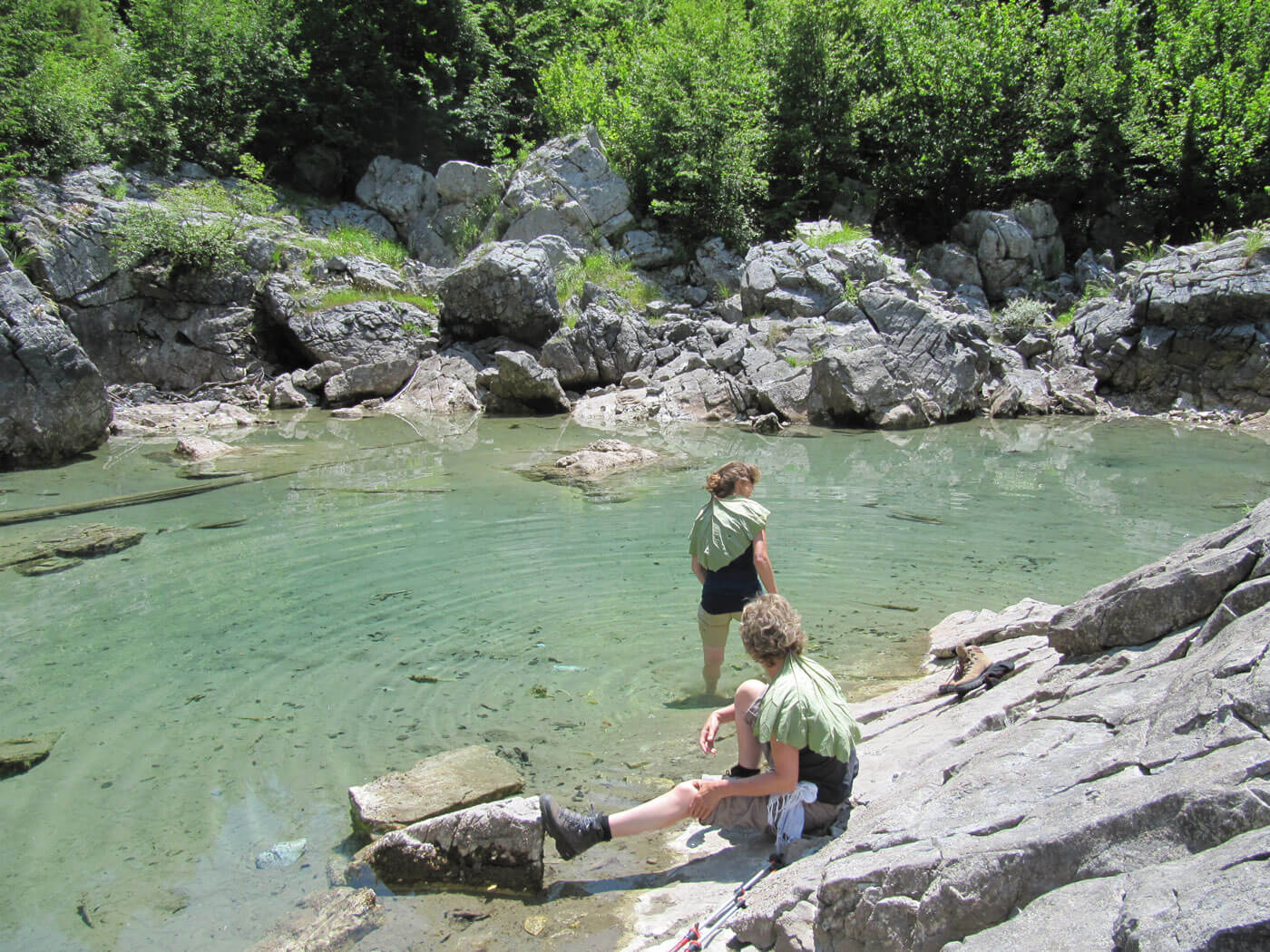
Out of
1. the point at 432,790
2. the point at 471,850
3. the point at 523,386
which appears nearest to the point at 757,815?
the point at 471,850

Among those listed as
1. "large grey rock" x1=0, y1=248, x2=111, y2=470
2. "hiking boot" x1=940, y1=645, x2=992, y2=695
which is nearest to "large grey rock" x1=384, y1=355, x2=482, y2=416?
"large grey rock" x1=0, y1=248, x2=111, y2=470

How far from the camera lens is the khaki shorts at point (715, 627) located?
611cm

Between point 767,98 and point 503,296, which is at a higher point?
point 767,98

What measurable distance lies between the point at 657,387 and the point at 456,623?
14393mm

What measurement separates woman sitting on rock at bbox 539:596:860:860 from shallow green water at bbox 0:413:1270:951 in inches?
27.7

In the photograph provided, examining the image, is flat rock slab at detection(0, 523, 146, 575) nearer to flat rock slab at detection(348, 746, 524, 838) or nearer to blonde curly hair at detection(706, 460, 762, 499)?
flat rock slab at detection(348, 746, 524, 838)

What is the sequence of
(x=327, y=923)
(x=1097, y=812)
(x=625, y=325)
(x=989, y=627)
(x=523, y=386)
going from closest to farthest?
1. (x=1097, y=812)
2. (x=327, y=923)
3. (x=989, y=627)
4. (x=523, y=386)
5. (x=625, y=325)

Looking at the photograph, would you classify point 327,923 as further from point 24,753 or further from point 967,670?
point 967,670

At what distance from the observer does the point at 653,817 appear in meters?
4.15

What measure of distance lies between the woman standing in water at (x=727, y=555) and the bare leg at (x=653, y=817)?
203 centimetres

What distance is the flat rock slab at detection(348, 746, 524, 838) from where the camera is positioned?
14.4 ft

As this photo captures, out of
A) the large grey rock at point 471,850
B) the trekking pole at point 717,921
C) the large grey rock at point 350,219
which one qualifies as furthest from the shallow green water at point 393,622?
the large grey rock at point 350,219

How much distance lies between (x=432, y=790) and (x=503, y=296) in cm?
1975

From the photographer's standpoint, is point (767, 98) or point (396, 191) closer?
point (767, 98)
